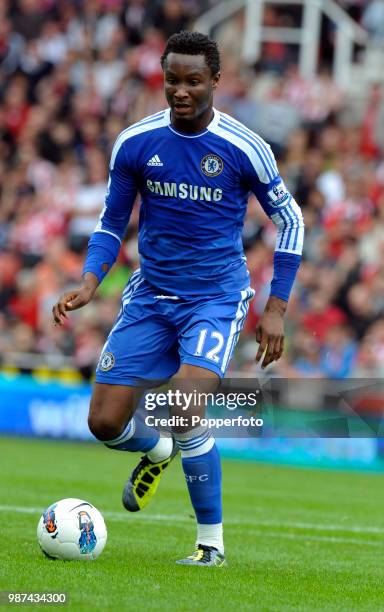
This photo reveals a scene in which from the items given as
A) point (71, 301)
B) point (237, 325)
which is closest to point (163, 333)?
point (237, 325)

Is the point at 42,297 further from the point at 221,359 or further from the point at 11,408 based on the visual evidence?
the point at 221,359

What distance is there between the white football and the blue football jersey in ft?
4.18

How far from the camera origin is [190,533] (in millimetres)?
8797

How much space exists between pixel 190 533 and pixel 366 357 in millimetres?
6307

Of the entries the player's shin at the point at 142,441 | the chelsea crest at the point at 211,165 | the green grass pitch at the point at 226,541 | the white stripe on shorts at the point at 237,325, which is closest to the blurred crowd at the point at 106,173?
the green grass pitch at the point at 226,541

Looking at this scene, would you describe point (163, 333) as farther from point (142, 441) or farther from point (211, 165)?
point (211, 165)

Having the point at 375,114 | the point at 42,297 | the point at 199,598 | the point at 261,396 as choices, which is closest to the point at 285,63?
the point at 375,114

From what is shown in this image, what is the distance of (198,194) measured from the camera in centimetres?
720

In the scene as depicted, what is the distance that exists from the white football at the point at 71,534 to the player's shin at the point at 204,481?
52 cm

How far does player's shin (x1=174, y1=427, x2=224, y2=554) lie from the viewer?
7.10 m

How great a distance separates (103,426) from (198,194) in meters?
1.33

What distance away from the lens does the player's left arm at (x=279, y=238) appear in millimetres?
7133

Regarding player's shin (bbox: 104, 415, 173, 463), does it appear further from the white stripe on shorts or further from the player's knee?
the white stripe on shorts

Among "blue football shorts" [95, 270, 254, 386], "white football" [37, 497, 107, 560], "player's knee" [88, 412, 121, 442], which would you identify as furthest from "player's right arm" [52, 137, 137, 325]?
"white football" [37, 497, 107, 560]
